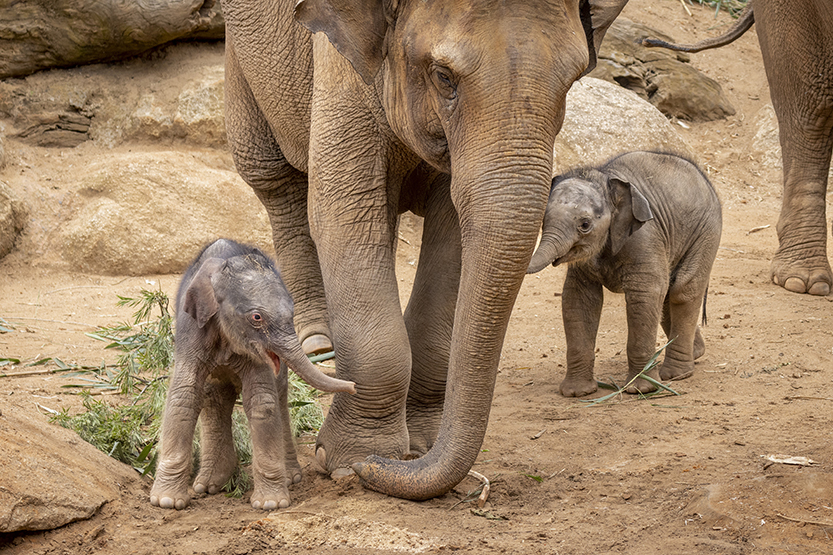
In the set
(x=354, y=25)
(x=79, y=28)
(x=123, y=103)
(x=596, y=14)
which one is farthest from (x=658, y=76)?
(x=354, y=25)

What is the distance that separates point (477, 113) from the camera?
317 centimetres

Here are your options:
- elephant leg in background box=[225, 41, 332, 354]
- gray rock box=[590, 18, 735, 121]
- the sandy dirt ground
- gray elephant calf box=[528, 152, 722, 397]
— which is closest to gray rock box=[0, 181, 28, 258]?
the sandy dirt ground

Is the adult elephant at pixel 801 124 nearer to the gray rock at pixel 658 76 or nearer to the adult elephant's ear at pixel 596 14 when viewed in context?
the adult elephant's ear at pixel 596 14

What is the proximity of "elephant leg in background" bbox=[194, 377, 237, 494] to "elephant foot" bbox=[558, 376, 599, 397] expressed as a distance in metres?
2.25

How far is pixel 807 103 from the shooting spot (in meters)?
7.82

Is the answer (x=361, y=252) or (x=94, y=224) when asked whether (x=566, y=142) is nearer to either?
(x=94, y=224)

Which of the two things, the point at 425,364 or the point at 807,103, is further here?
the point at 807,103

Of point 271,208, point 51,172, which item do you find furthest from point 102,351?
point 51,172

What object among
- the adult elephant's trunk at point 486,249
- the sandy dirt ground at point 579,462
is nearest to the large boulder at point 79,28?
the sandy dirt ground at point 579,462

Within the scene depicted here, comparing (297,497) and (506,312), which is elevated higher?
(506,312)

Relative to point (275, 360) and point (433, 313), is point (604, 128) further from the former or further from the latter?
point (275, 360)

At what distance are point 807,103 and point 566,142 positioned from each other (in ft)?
10.4

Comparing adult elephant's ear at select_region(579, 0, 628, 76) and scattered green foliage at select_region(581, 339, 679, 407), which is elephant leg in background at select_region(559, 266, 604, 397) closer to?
scattered green foliage at select_region(581, 339, 679, 407)

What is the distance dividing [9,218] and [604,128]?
6026 mm
